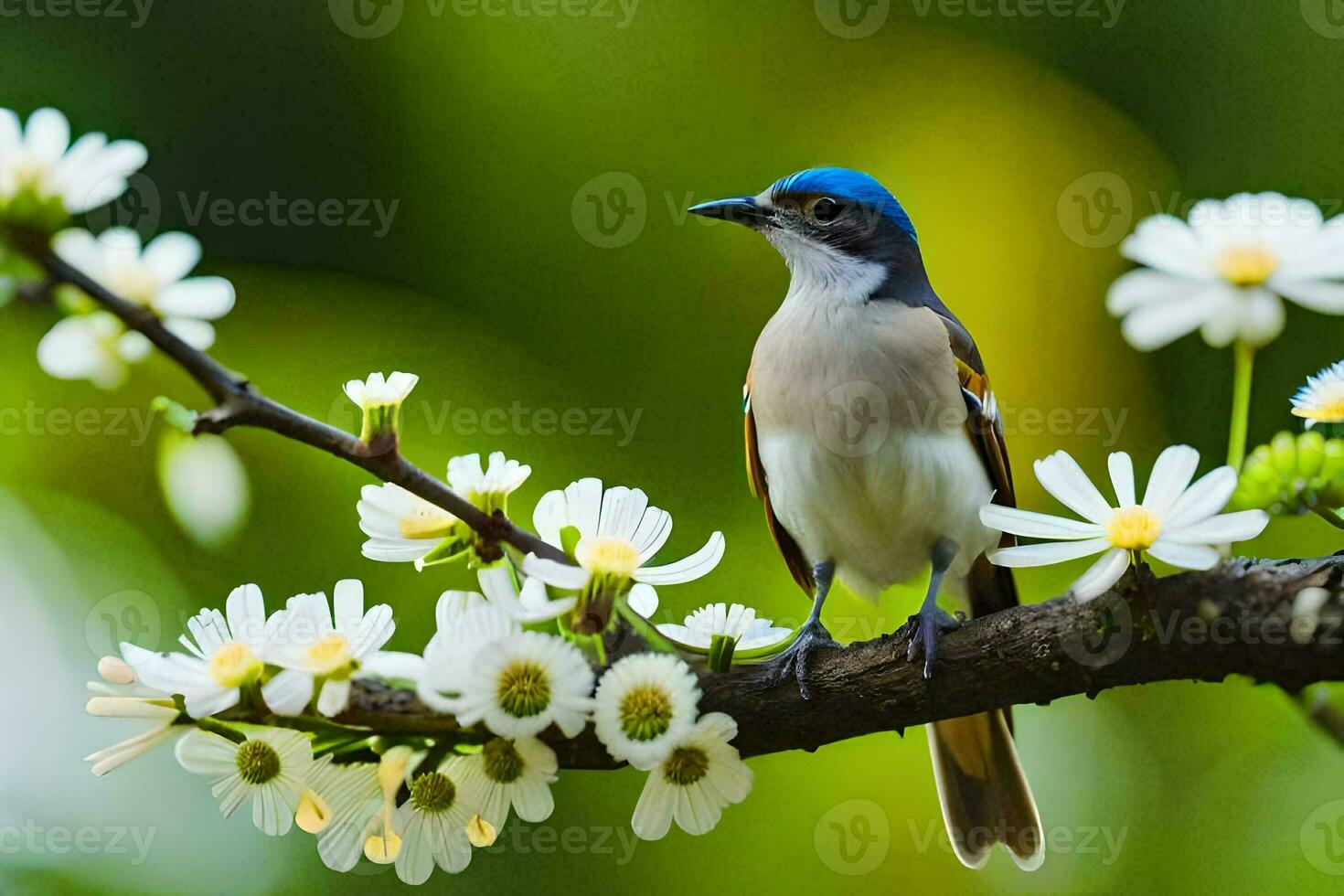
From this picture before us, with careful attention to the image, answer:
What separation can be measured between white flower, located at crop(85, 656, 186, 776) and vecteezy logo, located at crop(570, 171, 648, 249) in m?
1.40

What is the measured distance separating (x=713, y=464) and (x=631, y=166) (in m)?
0.57

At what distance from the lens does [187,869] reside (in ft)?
6.44

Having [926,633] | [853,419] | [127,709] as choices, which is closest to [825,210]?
[853,419]

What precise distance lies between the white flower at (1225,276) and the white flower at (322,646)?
56 cm

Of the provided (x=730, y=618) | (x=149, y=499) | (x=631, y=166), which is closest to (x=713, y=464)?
(x=631, y=166)

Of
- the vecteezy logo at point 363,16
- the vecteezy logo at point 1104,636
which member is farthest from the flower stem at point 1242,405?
the vecteezy logo at point 363,16

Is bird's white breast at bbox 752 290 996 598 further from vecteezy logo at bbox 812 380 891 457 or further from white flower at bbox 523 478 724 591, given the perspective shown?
white flower at bbox 523 478 724 591

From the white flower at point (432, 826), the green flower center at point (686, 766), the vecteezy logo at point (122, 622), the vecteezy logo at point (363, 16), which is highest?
the vecteezy logo at point (363, 16)

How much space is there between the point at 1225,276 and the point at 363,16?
186 centimetres

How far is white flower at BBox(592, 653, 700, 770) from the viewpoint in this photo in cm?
87

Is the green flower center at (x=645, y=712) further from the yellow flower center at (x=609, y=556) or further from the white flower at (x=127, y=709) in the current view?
the white flower at (x=127, y=709)

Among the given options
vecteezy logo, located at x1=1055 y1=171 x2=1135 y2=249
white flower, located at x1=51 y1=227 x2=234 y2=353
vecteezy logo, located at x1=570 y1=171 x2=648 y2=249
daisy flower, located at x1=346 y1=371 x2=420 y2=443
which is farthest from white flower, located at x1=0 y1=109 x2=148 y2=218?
vecteezy logo, located at x1=1055 y1=171 x2=1135 y2=249

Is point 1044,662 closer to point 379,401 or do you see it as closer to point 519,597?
point 519,597

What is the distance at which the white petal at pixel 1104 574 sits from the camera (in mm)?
824
